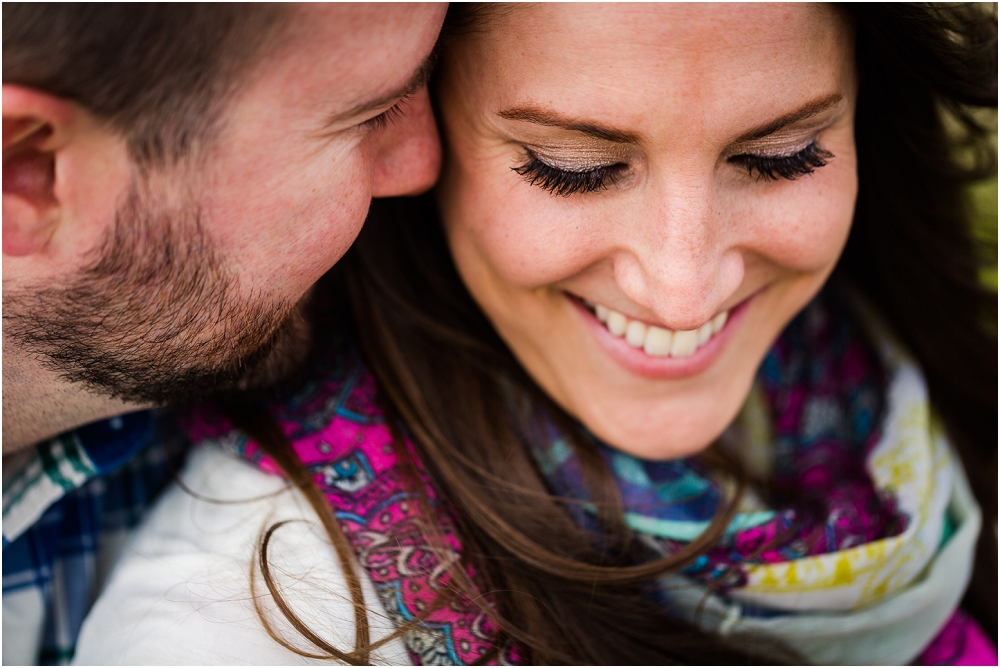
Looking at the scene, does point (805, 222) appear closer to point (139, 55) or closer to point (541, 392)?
point (541, 392)

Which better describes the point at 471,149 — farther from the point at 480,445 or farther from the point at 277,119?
the point at 480,445

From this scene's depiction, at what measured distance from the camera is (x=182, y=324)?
51.6 inches

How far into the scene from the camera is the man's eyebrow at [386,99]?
3.86ft

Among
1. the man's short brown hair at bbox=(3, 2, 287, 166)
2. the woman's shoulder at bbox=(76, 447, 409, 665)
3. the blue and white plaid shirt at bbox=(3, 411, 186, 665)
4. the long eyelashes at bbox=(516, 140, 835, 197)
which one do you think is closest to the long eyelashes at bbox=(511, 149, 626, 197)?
the long eyelashes at bbox=(516, 140, 835, 197)

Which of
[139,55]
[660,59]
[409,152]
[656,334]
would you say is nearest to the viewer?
[139,55]

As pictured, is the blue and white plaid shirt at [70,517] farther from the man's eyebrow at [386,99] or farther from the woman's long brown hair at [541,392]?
the man's eyebrow at [386,99]

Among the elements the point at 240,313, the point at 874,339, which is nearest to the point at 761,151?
the point at 240,313

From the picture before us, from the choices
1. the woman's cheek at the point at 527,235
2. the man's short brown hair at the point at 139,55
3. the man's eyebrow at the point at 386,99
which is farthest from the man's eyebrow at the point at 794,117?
the man's short brown hair at the point at 139,55

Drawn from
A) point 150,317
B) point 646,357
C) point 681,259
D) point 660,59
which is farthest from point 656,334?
point 150,317

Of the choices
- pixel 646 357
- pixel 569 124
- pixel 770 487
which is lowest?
pixel 770 487

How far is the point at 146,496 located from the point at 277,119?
0.96 m

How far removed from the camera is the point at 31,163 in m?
1.12

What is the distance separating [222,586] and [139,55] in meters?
0.81

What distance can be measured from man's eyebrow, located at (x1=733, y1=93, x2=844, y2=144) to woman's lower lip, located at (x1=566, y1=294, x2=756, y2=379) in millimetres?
384
